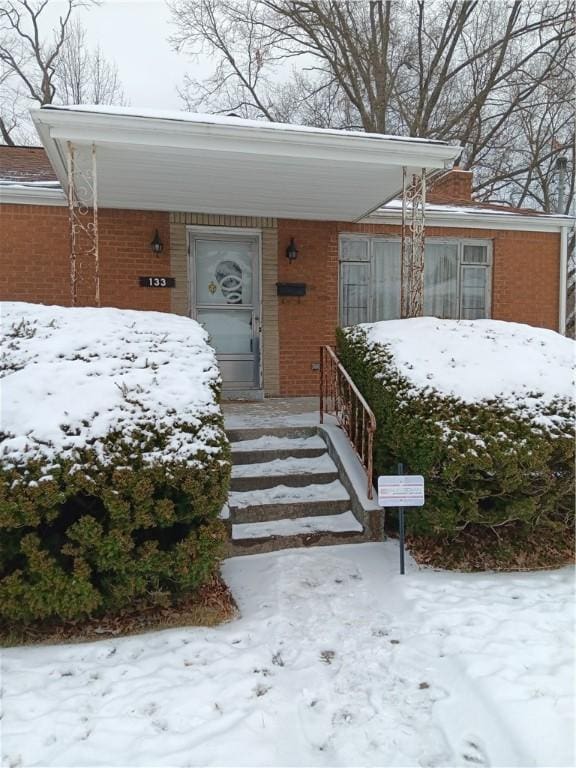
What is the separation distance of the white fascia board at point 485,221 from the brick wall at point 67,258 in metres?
3.04

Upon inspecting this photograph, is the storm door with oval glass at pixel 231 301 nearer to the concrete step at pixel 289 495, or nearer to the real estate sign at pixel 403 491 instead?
the concrete step at pixel 289 495

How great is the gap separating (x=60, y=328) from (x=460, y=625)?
3.17 meters

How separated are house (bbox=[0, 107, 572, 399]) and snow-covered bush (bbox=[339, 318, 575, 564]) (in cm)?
213

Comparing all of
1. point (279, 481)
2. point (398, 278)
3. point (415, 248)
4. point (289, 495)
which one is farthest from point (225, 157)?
point (398, 278)

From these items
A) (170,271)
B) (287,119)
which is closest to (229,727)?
(170,271)

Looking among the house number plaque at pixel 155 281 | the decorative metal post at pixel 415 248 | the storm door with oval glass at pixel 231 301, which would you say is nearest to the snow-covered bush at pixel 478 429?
the decorative metal post at pixel 415 248

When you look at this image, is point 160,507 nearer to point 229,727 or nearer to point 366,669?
point 229,727

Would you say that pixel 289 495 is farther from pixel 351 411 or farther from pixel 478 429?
pixel 478 429

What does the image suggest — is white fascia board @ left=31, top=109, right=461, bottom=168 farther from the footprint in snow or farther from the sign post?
the footprint in snow

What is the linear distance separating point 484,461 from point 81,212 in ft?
15.5

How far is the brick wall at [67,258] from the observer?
6594 millimetres

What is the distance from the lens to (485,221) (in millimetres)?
7922

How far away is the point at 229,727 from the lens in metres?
2.20

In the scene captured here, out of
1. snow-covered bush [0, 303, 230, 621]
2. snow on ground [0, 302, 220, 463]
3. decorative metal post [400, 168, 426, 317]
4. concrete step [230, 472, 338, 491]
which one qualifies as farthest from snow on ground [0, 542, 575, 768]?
decorative metal post [400, 168, 426, 317]
